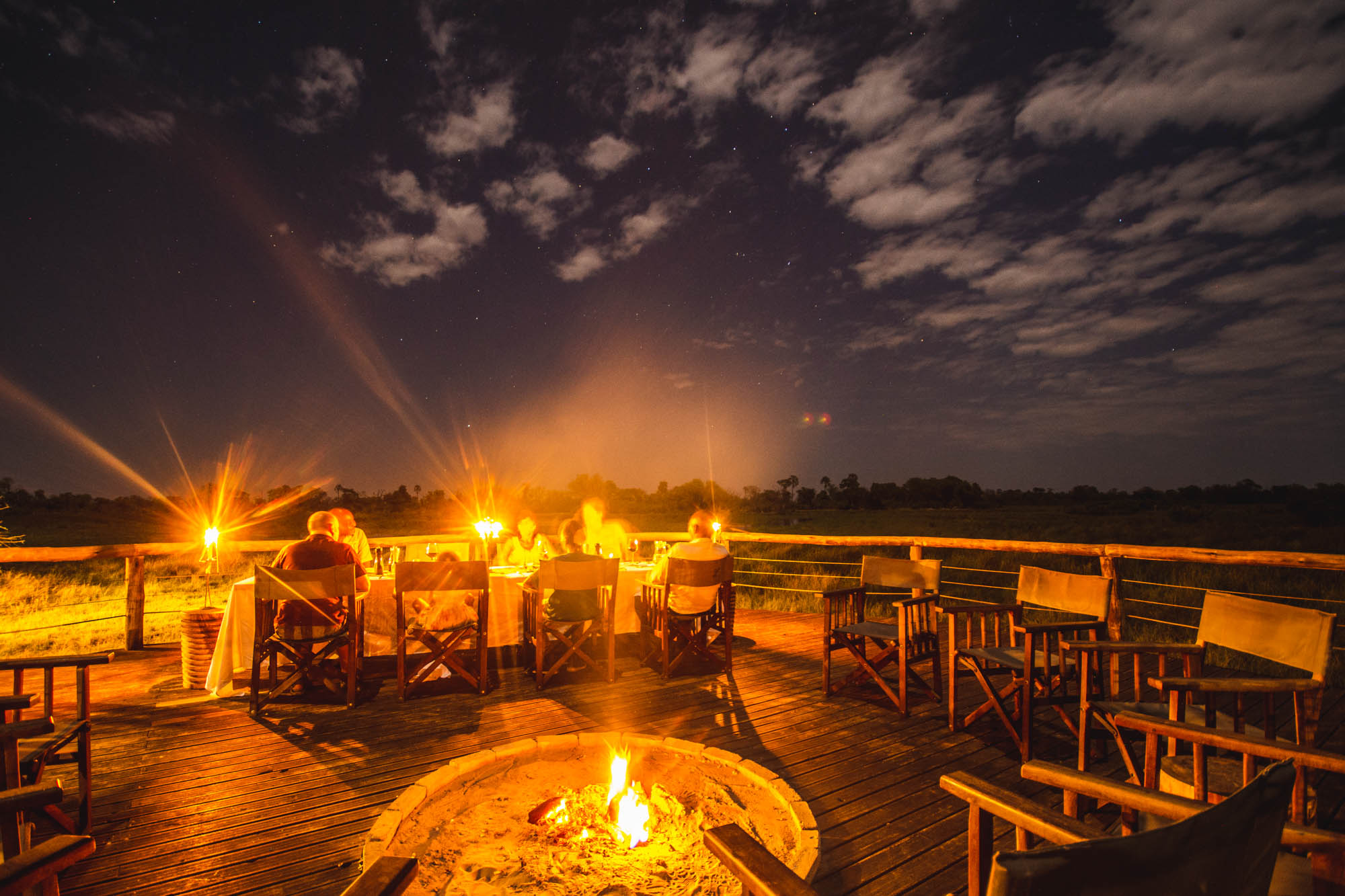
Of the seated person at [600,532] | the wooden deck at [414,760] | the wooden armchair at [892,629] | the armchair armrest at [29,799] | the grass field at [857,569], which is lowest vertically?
the grass field at [857,569]

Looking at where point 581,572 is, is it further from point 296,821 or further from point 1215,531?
point 1215,531

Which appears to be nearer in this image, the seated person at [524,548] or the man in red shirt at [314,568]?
the man in red shirt at [314,568]

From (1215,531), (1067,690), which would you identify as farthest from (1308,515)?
(1067,690)

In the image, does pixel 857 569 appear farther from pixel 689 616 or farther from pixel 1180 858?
pixel 1180 858

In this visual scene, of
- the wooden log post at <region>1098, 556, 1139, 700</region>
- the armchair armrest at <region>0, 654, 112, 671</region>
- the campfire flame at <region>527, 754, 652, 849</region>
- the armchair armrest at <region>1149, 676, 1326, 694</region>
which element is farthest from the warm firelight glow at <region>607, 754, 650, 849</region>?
the wooden log post at <region>1098, 556, 1139, 700</region>

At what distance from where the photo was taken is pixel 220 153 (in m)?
5.98

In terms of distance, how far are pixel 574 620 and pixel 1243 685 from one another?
373cm

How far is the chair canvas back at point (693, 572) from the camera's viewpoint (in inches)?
172

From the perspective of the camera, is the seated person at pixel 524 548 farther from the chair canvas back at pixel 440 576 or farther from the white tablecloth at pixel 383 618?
the chair canvas back at pixel 440 576

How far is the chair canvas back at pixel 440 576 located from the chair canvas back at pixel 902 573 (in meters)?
2.87

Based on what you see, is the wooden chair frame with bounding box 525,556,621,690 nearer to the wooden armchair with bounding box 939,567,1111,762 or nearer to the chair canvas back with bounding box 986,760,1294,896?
the wooden armchair with bounding box 939,567,1111,762

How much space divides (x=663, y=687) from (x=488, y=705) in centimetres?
126

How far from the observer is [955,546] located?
5.48 meters

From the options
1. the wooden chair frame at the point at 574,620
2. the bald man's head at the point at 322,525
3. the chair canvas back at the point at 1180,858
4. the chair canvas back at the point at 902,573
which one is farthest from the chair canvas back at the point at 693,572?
the chair canvas back at the point at 1180,858
